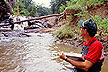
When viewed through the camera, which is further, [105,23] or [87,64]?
[105,23]

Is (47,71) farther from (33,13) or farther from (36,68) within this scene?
(33,13)

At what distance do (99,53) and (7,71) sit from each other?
249cm

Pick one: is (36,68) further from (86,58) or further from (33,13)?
(33,13)

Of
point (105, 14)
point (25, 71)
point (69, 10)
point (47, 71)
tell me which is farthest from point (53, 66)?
point (69, 10)

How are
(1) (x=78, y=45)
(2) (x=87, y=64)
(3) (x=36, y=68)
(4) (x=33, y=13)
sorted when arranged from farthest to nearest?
1. (4) (x=33, y=13)
2. (1) (x=78, y=45)
3. (3) (x=36, y=68)
4. (2) (x=87, y=64)

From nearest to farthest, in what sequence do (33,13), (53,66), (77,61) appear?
(77,61)
(53,66)
(33,13)

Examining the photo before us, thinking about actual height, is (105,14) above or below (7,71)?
above

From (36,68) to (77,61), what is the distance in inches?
74.7

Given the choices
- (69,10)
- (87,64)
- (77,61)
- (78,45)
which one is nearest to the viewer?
(87,64)

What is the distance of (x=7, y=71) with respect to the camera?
2.97 m

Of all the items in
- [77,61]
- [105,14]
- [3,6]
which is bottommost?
[77,61]

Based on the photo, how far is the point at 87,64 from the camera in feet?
5.08

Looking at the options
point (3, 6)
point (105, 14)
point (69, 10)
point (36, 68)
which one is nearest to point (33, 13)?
point (3, 6)

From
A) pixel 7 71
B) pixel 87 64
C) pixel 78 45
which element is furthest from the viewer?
pixel 78 45
